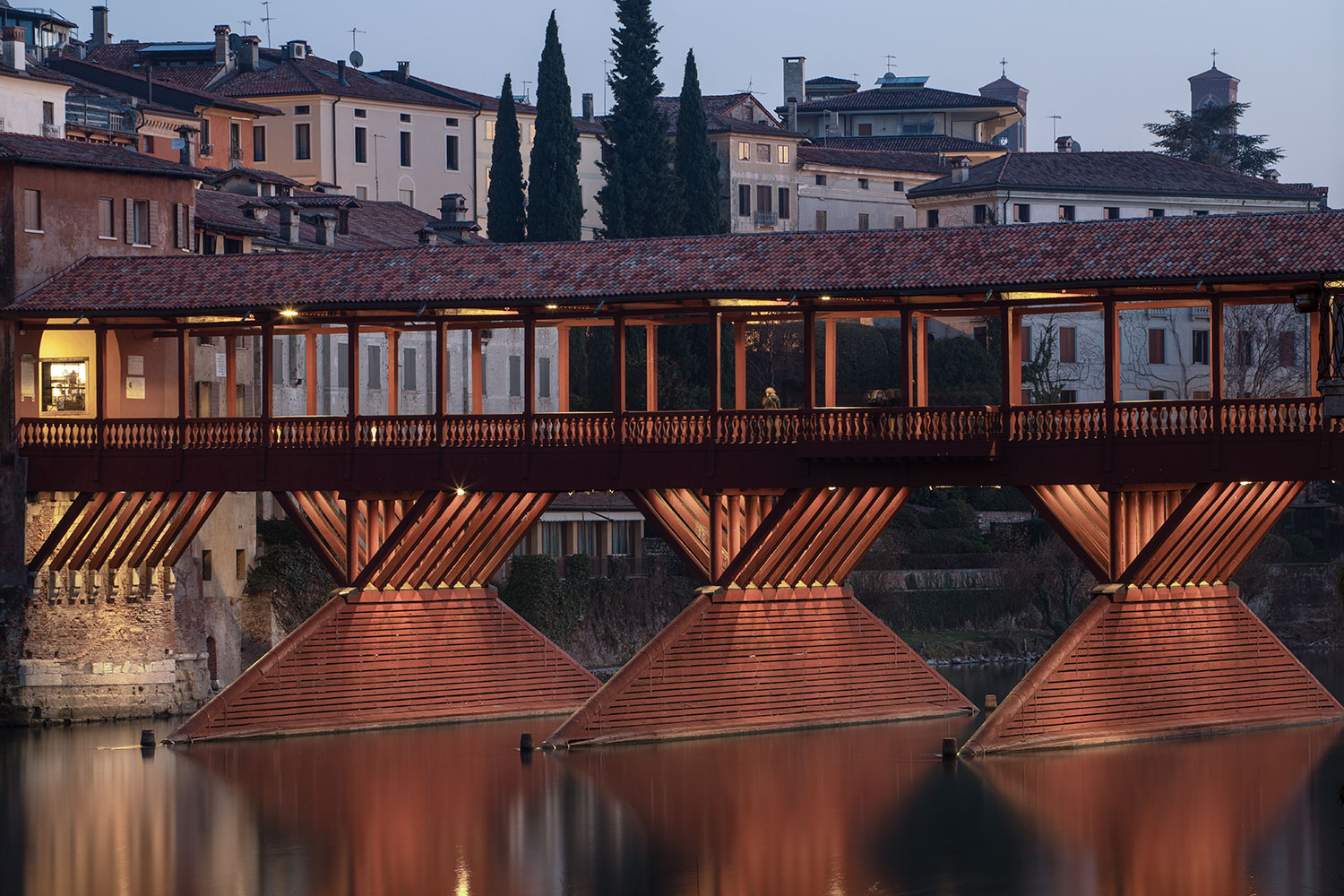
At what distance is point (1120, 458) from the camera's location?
132ft

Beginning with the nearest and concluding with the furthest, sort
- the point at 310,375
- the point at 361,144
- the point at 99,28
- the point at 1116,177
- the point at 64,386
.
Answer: the point at 64,386 < the point at 310,375 < the point at 1116,177 < the point at 361,144 < the point at 99,28

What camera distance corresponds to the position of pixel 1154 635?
40938mm

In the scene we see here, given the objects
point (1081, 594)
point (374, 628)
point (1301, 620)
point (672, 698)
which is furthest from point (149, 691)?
point (1301, 620)

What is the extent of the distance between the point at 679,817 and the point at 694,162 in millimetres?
46096

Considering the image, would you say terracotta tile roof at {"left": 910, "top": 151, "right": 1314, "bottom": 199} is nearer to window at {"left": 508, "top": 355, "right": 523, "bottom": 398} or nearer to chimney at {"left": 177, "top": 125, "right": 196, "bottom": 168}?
window at {"left": 508, "top": 355, "right": 523, "bottom": 398}

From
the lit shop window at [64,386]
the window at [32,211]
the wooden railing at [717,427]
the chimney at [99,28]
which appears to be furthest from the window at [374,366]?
the chimney at [99,28]

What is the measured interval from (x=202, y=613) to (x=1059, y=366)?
3400 centimetres

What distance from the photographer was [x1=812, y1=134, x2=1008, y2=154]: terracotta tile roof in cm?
10575

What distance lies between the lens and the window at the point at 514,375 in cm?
6675

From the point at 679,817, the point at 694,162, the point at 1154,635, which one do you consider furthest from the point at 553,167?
the point at 679,817

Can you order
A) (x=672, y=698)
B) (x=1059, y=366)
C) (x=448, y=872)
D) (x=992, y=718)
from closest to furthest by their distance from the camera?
(x=448, y=872)
(x=992, y=718)
(x=672, y=698)
(x=1059, y=366)

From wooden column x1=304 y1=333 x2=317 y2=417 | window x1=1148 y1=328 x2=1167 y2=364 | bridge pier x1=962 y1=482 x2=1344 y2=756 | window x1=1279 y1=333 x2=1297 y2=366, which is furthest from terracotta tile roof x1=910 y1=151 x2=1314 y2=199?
bridge pier x1=962 y1=482 x2=1344 y2=756

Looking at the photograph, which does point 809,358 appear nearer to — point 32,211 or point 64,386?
point 64,386

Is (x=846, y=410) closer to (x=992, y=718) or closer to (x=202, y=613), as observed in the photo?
(x=992, y=718)
